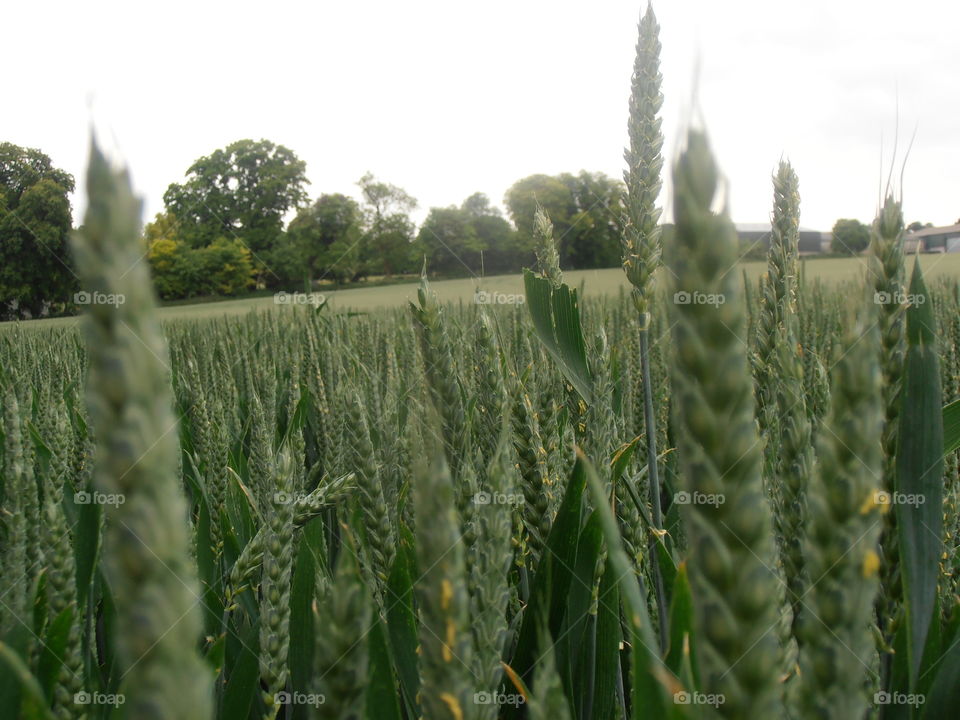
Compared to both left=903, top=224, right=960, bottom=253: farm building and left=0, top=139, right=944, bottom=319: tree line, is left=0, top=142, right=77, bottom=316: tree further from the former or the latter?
left=903, top=224, right=960, bottom=253: farm building

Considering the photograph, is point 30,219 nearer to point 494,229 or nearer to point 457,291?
point 457,291

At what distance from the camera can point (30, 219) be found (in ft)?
10.0

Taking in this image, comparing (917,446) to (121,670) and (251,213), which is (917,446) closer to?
(121,670)

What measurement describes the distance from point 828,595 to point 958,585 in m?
1.24

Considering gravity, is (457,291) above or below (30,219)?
below

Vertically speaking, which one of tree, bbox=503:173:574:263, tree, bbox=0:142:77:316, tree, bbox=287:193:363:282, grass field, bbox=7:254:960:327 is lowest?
grass field, bbox=7:254:960:327

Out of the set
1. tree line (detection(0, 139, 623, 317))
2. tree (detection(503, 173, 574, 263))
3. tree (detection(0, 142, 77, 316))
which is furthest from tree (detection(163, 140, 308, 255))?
tree (detection(503, 173, 574, 263))

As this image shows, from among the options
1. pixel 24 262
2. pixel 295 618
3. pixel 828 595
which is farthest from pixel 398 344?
pixel 828 595

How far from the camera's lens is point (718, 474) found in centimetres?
32

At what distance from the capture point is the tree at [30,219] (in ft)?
8.07

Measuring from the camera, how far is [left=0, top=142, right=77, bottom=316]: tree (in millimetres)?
2461

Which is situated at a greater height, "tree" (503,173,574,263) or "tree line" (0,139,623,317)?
"tree" (503,173,574,263)

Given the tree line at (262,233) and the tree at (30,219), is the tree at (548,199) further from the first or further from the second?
the tree at (30,219)

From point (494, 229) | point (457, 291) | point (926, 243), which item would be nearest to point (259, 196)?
point (457, 291)
